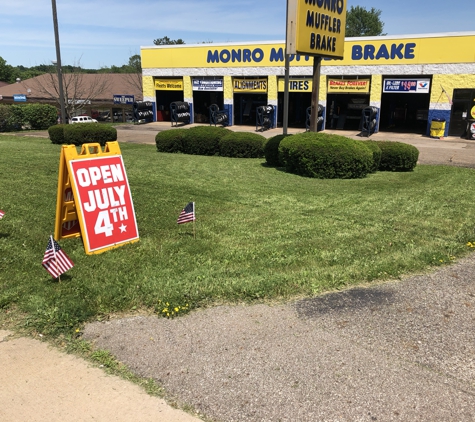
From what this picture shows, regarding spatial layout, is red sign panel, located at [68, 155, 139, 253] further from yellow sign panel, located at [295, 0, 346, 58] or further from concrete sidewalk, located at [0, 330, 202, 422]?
yellow sign panel, located at [295, 0, 346, 58]

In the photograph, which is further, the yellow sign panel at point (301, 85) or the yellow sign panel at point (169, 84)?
the yellow sign panel at point (169, 84)

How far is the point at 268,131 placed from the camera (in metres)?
27.9

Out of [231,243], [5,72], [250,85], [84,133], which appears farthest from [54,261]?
[5,72]

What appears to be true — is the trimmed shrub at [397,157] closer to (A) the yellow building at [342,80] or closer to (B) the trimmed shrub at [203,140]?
(B) the trimmed shrub at [203,140]

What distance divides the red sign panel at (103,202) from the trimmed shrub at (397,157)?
8800 millimetres

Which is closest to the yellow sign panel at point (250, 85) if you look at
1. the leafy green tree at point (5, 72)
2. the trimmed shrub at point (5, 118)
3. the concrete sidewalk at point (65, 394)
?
the trimmed shrub at point (5, 118)

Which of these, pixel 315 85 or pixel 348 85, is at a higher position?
pixel 348 85

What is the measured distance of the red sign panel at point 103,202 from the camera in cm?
559

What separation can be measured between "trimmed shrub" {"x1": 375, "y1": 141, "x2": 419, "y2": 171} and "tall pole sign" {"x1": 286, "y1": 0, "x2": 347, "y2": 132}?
217 cm

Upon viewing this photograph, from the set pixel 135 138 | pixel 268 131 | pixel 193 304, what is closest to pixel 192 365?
pixel 193 304

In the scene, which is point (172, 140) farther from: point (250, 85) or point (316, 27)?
point (250, 85)

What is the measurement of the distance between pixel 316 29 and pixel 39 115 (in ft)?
77.9

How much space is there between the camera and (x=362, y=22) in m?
81.4

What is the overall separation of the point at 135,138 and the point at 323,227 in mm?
18655
